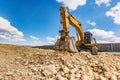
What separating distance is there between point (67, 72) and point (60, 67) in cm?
47

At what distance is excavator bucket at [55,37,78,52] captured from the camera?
10.7 m

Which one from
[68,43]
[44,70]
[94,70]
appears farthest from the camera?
[68,43]

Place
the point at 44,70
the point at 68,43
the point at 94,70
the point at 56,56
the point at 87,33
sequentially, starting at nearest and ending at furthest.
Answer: the point at 44,70, the point at 94,70, the point at 56,56, the point at 68,43, the point at 87,33

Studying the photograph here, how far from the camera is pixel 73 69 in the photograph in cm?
707

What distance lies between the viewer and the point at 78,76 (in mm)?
6480

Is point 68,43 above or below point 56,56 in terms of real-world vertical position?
above

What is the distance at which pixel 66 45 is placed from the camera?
10703 mm

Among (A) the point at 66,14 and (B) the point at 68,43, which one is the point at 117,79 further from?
(A) the point at 66,14

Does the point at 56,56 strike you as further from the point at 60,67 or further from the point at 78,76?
the point at 78,76

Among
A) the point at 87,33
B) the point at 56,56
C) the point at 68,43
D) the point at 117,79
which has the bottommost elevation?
the point at 117,79

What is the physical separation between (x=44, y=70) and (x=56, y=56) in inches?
108

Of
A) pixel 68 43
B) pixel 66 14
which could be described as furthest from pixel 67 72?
pixel 66 14

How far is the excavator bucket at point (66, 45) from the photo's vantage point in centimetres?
1070

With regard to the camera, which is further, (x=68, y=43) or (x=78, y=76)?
(x=68, y=43)
